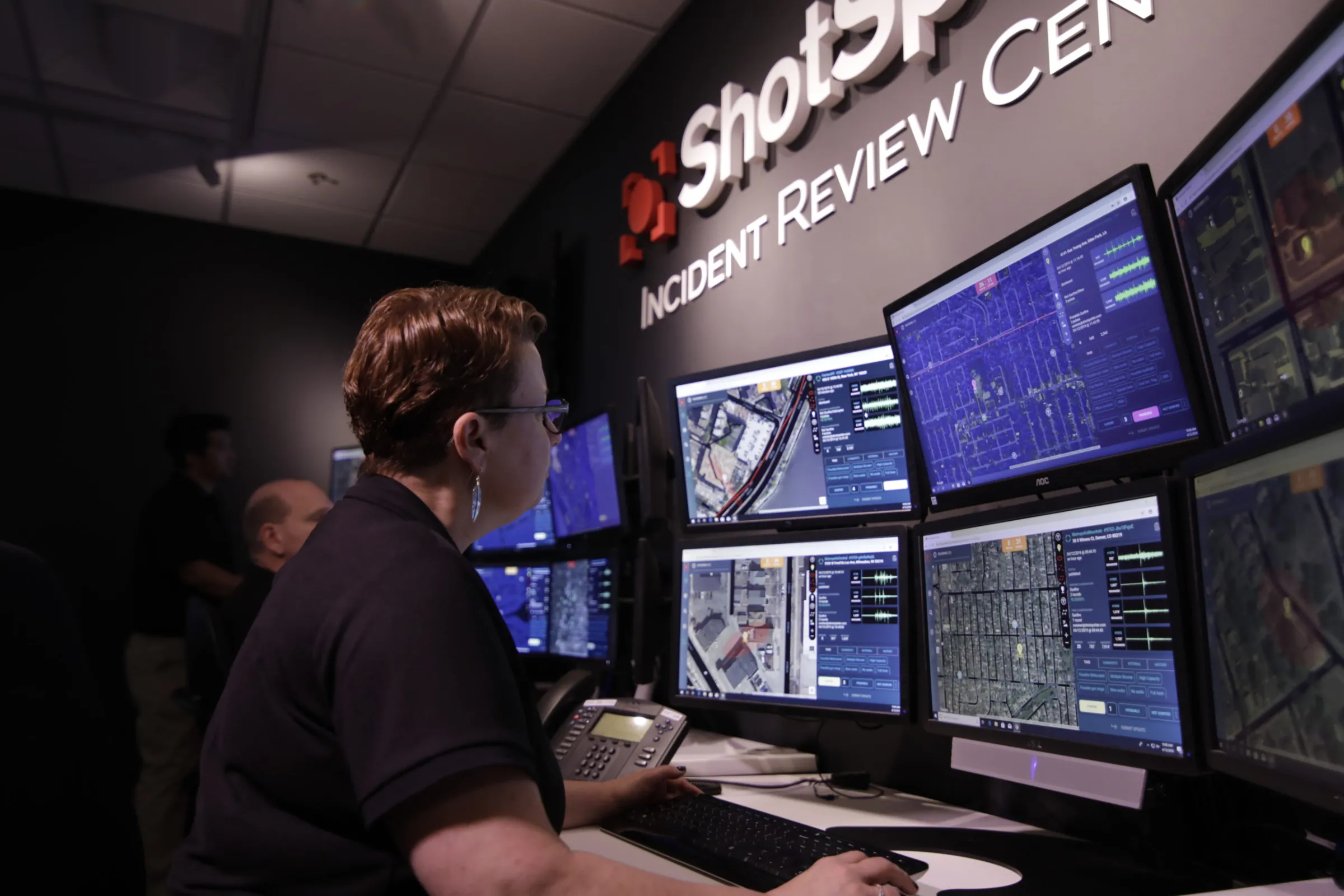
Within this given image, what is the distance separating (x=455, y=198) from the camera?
4.65 metres

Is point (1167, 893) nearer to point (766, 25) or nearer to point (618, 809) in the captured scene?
point (618, 809)

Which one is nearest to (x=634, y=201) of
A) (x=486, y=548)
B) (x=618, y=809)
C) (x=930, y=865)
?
(x=486, y=548)

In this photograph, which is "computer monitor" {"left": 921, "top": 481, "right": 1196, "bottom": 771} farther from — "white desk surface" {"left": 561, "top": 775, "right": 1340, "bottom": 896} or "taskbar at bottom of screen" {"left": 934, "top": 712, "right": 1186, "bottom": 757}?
"white desk surface" {"left": 561, "top": 775, "right": 1340, "bottom": 896}

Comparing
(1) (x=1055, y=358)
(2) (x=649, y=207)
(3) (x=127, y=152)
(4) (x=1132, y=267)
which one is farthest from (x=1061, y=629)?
(3) (x=127, y=152)

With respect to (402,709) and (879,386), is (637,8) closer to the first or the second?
(879,386)

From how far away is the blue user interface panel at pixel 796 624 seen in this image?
1572mm

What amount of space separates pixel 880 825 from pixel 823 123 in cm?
171

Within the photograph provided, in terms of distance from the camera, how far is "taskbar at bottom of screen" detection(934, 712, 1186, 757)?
1.09 meters

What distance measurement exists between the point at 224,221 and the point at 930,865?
5040 mm

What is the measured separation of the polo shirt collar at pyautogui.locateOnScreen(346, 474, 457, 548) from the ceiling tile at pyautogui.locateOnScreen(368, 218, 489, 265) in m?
4.22

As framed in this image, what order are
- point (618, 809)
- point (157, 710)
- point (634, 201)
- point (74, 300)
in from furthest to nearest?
point (74, 300) < point (157, 710) < point (634, 201) < point (618, 809)

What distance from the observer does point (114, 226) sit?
4785 mm

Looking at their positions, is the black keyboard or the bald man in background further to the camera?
the bald man in background

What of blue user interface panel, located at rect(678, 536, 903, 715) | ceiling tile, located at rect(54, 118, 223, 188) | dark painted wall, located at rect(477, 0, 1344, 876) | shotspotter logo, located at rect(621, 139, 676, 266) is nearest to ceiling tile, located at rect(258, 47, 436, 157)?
ceiling tile, located at rect(54, 118, 223, 188)
